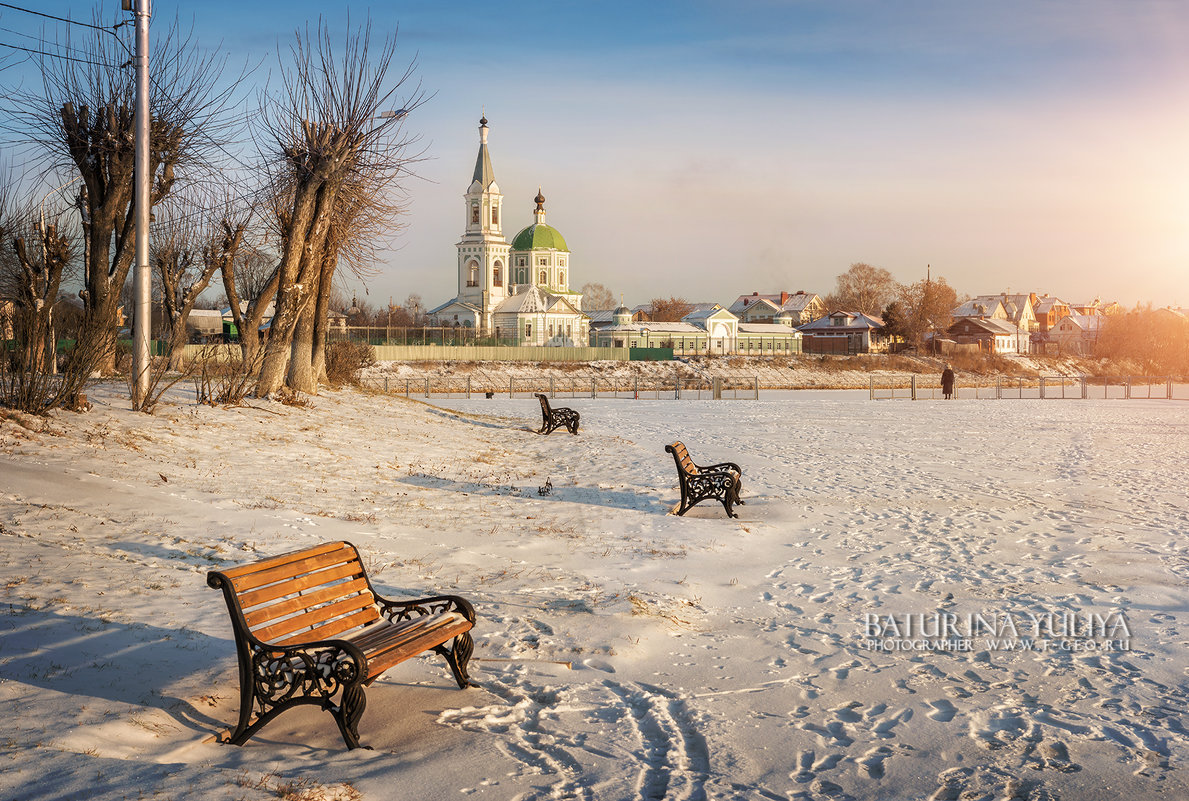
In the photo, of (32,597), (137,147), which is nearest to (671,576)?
(32,597)

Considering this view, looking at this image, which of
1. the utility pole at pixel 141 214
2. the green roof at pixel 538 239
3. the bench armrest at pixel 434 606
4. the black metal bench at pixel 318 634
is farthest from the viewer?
the green roof at pixel 538 239

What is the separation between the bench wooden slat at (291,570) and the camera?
4.48m

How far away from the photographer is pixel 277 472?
1112 centimetres

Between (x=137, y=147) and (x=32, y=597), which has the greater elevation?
(x=137, y=147)

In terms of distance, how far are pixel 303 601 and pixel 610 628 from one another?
223 cm

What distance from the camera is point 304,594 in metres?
4.99

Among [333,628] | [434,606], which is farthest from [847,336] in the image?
[333,628]

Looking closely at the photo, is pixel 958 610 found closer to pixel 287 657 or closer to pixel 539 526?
pixel 539 526

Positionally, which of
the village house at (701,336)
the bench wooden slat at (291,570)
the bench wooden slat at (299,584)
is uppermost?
the village house at (701,336)

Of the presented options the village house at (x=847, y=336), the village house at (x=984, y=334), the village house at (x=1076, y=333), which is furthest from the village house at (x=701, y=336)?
the village house at (x=1076, y=333)

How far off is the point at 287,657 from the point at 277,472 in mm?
7222

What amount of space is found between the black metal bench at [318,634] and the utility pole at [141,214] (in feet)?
29.6

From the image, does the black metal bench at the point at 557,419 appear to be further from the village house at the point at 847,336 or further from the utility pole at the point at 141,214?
the village house at the point at 847,336

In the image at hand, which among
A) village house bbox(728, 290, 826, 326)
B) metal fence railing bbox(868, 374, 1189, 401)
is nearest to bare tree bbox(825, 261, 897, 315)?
village house bbox(728, 290, 826, 326)
